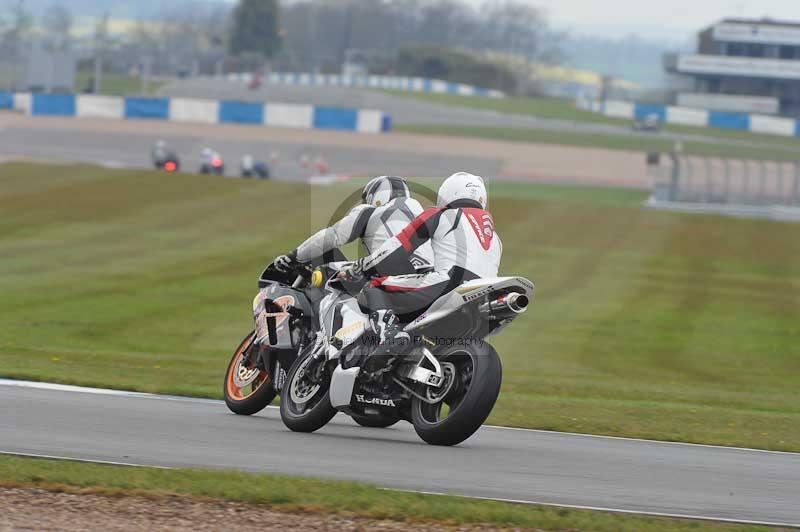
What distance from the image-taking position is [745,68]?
11038 centimetres

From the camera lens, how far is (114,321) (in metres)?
18.4

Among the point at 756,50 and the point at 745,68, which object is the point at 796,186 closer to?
the point at 756,50

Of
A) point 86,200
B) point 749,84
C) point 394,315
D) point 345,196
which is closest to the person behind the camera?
point 394,315

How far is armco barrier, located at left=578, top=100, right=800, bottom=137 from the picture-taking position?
99.2 metres

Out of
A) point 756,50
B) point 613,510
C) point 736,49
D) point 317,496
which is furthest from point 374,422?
point 736,49

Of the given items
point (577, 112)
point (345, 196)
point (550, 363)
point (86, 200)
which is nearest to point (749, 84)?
point (577, 112)

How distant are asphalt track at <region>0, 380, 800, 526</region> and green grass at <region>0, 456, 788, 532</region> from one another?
0.89 ft

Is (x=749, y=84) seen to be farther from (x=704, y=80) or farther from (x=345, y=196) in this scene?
(x=345, y=196)

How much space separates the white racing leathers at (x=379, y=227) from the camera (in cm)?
882

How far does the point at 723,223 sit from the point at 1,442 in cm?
3567

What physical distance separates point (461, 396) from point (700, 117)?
339 ft

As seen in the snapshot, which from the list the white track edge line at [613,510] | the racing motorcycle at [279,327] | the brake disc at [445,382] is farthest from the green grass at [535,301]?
the white track edge line at [613,510]

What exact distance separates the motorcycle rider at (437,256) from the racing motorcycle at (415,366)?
0.19 metres

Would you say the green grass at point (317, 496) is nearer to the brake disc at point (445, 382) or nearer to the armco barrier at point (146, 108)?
the brake disc at point (445, 382)
